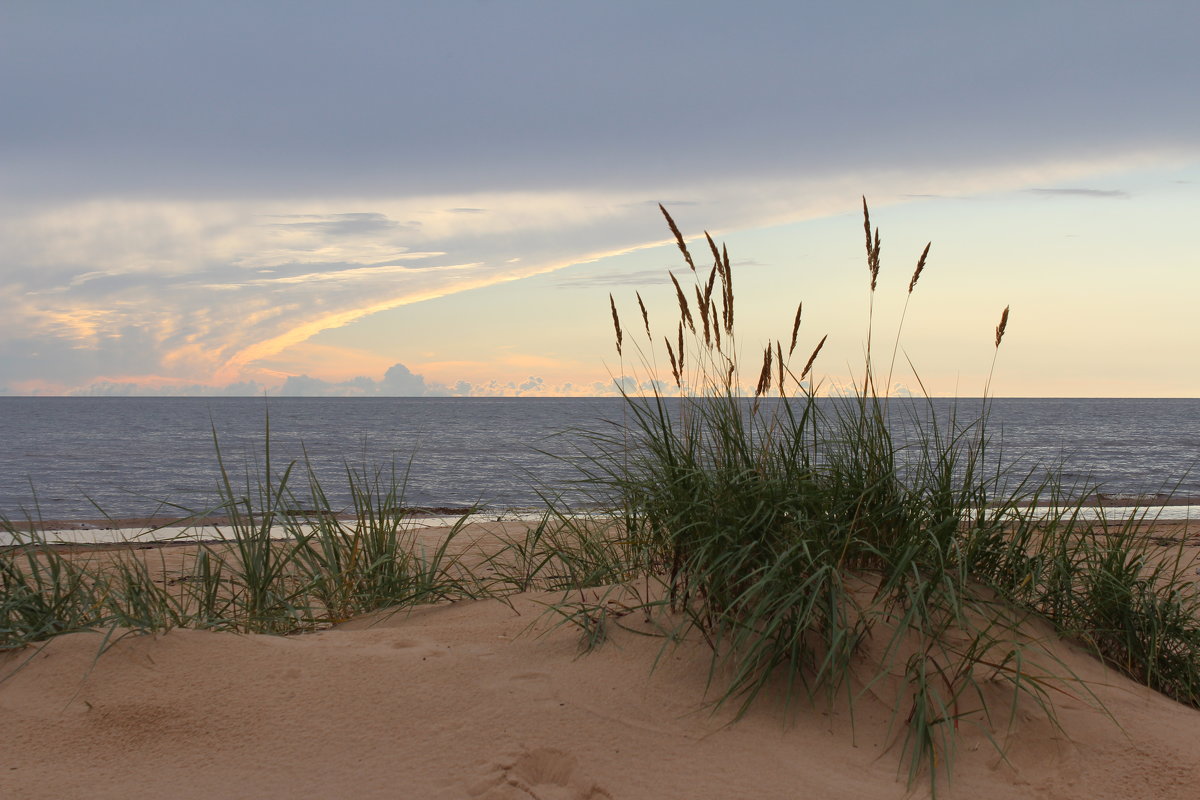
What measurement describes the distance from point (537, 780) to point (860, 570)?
145 centimetres

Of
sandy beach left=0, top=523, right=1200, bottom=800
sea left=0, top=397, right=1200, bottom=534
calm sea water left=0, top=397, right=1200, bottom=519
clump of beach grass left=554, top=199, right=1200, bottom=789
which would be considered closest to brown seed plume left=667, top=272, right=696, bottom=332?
clump of beach grass left=554, top=199, right=1200, bottom=789

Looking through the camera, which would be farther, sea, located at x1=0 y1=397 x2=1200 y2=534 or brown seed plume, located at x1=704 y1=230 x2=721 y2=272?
sea, located at x1=0 y1=397 x2=1200 y2=534

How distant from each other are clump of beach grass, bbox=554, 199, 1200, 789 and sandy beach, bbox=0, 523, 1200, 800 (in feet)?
0.34

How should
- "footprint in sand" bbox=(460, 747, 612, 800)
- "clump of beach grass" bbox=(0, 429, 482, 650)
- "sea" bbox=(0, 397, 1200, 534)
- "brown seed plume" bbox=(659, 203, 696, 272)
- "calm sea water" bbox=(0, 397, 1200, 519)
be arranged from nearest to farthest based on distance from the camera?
"footprint in sand" bbox=(460, 747, 612, 800) → "clump of beach grass" bbox=(0, 429, 482, 650) → "brown seed plume" bbox=(659, 203, 696, 272) → "sea" bbox=(0, 397, 1200, 534) → "calm sea water" bbox=(0, 397, 1200, 519)

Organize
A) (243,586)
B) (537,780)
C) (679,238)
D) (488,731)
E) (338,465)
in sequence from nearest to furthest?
(537,780) < (488,731) < (679,238) < (243,586) < (338,465)

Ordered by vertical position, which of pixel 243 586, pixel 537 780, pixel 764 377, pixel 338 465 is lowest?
pixel 338 465

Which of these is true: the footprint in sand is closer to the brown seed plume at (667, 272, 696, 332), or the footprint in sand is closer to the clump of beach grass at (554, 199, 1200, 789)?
the clump of beach grass at (554, 199, 1200, 789)

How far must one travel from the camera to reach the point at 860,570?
10.4ft

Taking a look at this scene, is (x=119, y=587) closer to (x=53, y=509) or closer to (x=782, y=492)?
(x=782, y=492)

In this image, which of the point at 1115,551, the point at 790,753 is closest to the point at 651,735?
the point at 790,753

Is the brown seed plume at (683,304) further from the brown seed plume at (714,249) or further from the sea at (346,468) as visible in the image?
the sea at (346,468)

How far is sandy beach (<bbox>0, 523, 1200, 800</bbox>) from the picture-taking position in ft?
7.91

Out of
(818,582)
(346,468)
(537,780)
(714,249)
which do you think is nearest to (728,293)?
(714,249)

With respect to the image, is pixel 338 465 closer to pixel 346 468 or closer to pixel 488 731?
pixel 346 468
